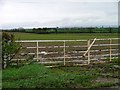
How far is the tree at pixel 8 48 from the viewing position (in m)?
12.0

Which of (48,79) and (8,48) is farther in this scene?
(8,48)

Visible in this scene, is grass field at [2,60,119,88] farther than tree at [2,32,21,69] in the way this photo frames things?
No

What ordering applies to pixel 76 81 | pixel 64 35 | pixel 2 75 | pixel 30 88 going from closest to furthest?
1. pixel 30 88
2. pixel 76 81
3. pixel 2 75
4. pixel 64 35

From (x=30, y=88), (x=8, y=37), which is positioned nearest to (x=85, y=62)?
(x=8, y=37)

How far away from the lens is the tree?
11977 millimetres

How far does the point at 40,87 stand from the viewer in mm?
9016

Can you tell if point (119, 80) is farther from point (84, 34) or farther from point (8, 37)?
point (84, 34)

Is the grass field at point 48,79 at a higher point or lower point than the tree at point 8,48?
lower

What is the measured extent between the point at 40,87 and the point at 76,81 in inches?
46.8

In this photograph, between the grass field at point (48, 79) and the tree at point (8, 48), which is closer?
the grass field at point (48, 79)

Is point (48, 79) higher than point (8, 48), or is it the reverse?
point (8, 48)

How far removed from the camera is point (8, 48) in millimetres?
12023

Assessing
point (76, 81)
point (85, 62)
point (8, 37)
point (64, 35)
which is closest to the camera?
point (76, 81)

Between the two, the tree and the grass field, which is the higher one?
the tree
